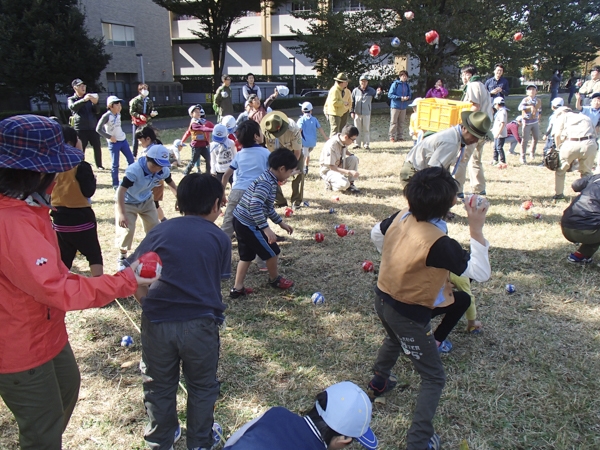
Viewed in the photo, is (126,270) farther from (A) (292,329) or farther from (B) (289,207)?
(B) (289,207)

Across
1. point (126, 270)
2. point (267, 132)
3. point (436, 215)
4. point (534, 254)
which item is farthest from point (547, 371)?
point (267, 132)

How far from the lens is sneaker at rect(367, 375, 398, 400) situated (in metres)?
3.13

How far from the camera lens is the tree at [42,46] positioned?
19.8 metres

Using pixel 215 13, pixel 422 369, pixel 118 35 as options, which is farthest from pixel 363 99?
pixel 118 35

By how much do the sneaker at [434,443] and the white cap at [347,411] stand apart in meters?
0.95

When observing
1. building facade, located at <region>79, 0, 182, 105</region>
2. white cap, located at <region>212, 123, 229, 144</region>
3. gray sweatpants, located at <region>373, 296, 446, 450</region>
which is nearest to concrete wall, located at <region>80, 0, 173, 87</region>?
building facade, located at <region>79, 0, 182, 105</region>

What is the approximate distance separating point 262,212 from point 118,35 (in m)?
33.6

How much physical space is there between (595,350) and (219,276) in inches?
125

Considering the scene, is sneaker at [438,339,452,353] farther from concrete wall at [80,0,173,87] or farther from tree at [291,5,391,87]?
concrete wall at [80,0,173,87]

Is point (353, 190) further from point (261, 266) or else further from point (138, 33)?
point (138, 33)

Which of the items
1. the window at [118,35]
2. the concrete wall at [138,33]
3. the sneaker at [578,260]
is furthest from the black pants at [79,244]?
the window at [118,35]

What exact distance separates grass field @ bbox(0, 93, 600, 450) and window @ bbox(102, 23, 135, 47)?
30.5 metres

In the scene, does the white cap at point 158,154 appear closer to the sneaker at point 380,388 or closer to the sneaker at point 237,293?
the sneaker at point 237,293

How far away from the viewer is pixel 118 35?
32.3m
